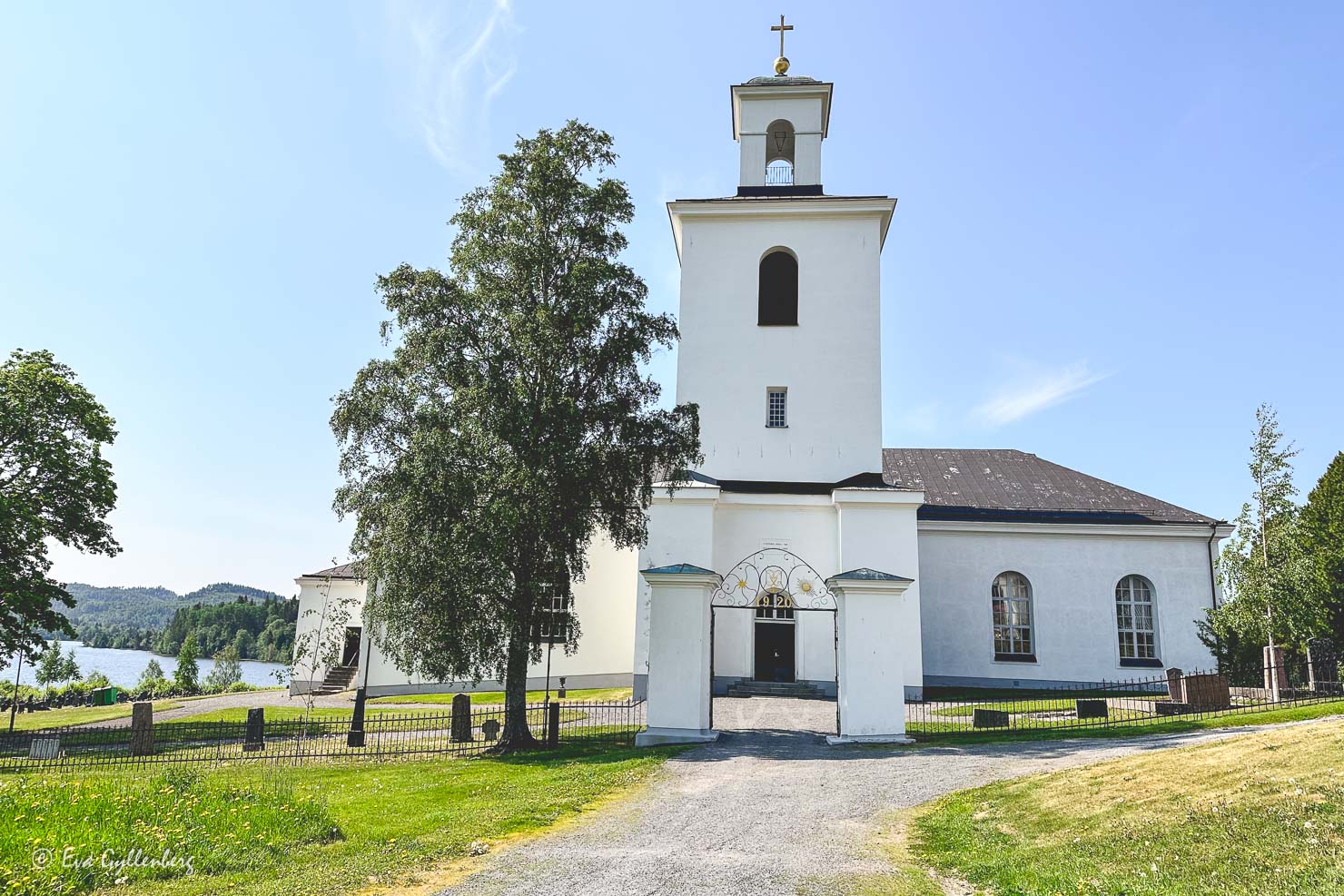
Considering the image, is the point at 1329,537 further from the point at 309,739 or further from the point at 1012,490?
the point at 309,739

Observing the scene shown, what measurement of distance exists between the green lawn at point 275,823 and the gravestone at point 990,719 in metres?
8.87

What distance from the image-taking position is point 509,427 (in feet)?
53.1

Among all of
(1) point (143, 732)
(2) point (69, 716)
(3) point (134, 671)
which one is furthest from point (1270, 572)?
(3) point (134, 671)

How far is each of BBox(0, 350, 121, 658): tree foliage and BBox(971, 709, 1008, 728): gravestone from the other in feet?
80.9

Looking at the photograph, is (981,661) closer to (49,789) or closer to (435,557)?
(435,557)

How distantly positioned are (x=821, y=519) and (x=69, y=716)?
2768 centimetres

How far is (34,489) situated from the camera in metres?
23.5

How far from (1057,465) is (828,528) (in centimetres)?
1248

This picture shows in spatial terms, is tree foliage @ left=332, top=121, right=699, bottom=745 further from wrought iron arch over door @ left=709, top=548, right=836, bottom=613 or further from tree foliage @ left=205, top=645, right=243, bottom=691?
tree foliage @ left=205, top=645, right=243, bottom=691

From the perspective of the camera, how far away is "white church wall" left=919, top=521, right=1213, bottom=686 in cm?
2719

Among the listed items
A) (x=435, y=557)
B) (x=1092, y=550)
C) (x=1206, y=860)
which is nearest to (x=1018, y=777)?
(x=1206, y=860)

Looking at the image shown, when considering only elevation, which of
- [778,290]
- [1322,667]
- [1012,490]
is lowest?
[1322,667]

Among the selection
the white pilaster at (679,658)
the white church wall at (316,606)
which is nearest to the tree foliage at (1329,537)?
the white pilaster at (679,658)

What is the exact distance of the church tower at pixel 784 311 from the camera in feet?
86.4
